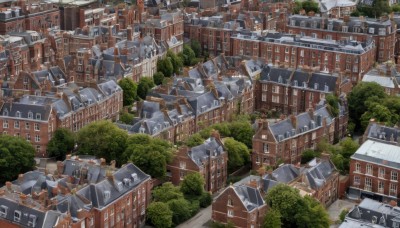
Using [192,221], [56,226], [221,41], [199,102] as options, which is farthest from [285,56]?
[56,226]

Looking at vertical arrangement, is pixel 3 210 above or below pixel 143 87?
below

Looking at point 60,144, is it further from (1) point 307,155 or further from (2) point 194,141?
(1) point 307,155

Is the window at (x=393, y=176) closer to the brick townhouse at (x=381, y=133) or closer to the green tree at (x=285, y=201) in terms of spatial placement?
the brick townhouse at (x=381, y=133)

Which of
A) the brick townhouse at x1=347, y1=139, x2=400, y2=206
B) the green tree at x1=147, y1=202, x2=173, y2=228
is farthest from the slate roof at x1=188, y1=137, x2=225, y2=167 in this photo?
the brick townhouse at x1=347, y1=139, x2=400, y2=206

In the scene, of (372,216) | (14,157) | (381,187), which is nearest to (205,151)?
(381,187)

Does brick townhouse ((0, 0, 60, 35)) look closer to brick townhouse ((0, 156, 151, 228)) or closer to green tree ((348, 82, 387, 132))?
green tree ((348, 82, 387, 132))

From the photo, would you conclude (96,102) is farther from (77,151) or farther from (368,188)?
(368,188)
